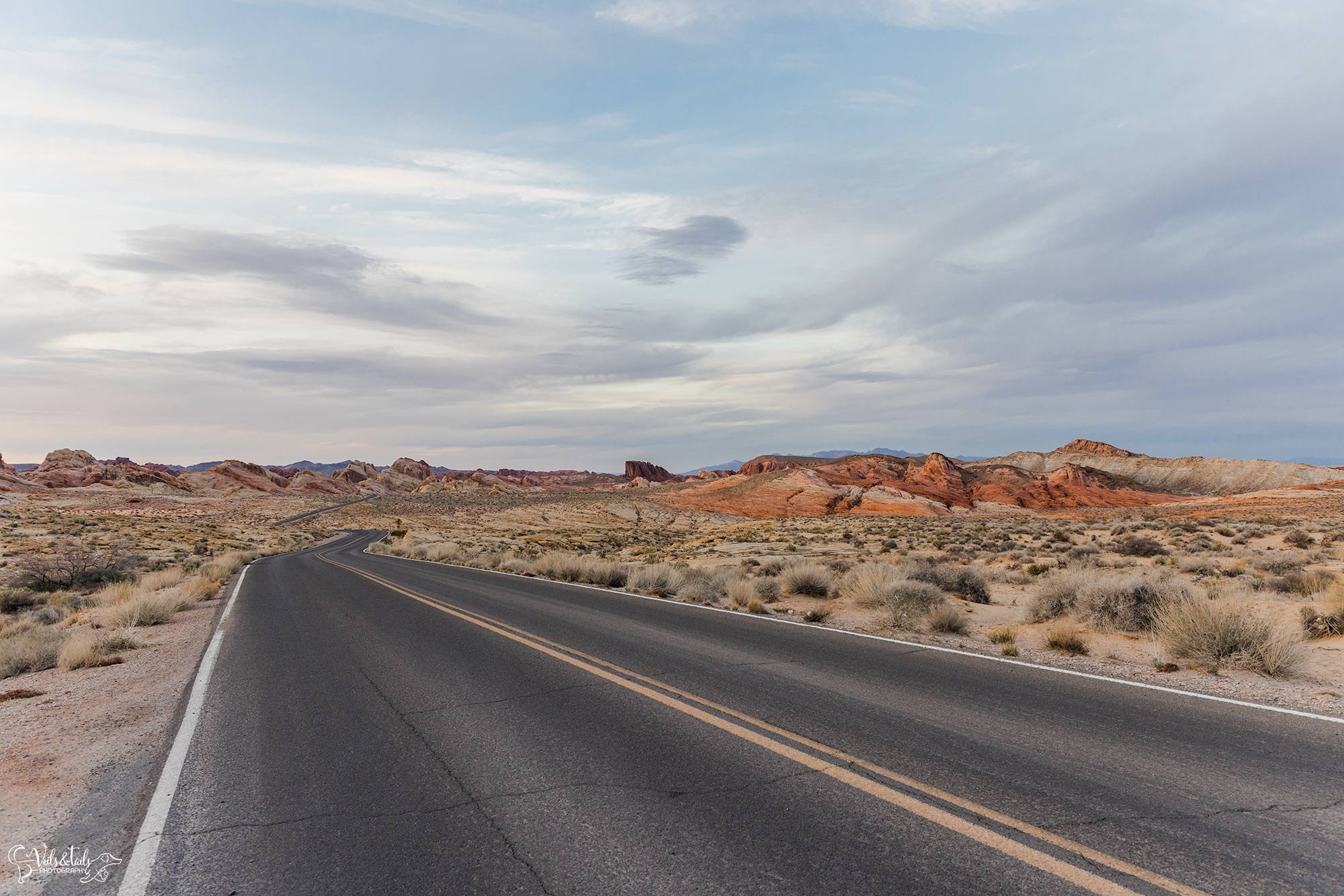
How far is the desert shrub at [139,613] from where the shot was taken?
47.1 feet

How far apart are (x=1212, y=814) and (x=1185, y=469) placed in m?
139

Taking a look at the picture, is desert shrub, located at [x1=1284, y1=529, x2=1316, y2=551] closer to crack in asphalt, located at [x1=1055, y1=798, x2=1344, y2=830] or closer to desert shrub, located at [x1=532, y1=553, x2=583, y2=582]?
desert shrub, located at [x1=532, y1=553, x2=583, y2=582]

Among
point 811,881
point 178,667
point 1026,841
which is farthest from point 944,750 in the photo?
point 178,667

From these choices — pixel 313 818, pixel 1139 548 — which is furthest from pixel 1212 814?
pixel 1139 548

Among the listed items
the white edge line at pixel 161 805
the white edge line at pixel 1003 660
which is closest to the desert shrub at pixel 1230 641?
the white edge line at pixel 1003 660

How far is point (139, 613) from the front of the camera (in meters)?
14.5

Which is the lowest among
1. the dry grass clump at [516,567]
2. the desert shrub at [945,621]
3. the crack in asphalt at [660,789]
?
the dry grass clump at [516,567]

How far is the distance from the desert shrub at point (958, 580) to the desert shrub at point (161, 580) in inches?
840

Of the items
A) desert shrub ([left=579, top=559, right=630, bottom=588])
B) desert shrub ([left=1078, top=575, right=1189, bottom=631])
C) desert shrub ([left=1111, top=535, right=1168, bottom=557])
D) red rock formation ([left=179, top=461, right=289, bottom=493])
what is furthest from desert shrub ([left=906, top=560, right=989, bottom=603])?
red rock formation ([left=179, top=461, right=289, bottom=493])

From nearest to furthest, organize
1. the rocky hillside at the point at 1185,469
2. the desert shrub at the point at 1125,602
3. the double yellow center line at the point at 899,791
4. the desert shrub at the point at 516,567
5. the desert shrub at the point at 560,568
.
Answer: the double yellow center line at the point at 899,791
the desert shrub at the point at 1125,602
the desert shrub at the point at 560,568
the desert shrub at the point at 516,567
the rocky hillside at the point at 1185,469

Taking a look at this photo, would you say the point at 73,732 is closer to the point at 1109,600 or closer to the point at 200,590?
the point at 1109,600

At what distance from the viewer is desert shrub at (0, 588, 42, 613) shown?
17.8 meters

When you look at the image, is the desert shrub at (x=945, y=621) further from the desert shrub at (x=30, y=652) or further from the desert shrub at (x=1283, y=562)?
the desert shrub at (x=30, y=652)

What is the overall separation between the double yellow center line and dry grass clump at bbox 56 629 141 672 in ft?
25.3
